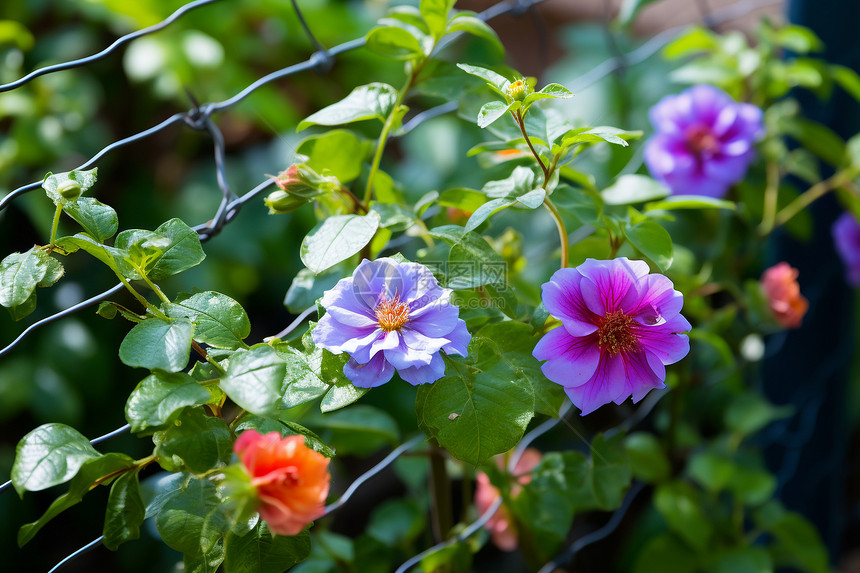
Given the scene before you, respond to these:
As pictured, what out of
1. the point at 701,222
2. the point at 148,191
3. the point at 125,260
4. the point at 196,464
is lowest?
the point at 701,222

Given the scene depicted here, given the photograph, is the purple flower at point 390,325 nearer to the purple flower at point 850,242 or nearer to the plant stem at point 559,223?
the plant stem at point 559,223

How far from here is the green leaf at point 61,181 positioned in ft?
1.36

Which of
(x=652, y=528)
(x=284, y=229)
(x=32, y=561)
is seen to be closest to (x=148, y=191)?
(x=284, y=229)

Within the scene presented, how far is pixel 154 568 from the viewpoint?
109 centimetres

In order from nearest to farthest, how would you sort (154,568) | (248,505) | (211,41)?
(248,505), (154,568), (211,41)

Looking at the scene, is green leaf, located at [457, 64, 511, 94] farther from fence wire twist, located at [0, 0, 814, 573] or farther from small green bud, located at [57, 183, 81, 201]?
small green bud, located at [57, 183, 81, 201]

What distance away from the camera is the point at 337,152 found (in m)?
0.56

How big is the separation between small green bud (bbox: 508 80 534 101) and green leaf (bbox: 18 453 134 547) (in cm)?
32

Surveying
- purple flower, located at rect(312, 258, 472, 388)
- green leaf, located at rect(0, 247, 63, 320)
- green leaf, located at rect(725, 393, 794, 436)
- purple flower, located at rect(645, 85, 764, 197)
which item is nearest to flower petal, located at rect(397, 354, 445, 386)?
purple flower, located at rect(312, 258, 472, 388)

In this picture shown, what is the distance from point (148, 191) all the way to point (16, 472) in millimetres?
961

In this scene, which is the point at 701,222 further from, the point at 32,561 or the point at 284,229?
the point at 32,561

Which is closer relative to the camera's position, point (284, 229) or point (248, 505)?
point (248, 505)

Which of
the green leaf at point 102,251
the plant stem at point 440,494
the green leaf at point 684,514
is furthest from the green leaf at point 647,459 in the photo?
the green leaf at point 102,251

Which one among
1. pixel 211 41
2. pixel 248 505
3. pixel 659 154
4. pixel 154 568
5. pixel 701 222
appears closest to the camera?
pixel 248 505
